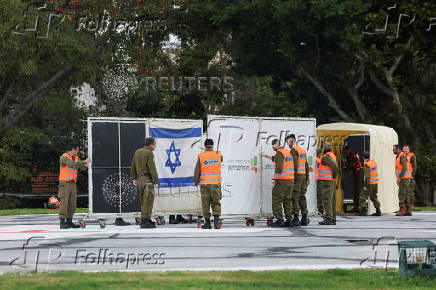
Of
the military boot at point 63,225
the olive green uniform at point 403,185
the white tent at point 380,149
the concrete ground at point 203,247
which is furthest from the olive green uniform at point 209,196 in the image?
the olive green uniform at point 403,185

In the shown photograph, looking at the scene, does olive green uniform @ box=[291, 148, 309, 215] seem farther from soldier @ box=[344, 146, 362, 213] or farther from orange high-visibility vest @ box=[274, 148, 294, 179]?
soldier @ box=[344, 146, 362, 213]

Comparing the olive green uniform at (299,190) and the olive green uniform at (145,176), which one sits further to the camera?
the olive green uniform at (299,190)

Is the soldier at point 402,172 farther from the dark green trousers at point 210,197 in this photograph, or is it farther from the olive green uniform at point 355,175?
the dark green trousers at point 210,197

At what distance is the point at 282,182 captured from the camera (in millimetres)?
20219

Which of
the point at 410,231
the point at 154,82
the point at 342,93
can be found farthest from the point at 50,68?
the point at 410,231

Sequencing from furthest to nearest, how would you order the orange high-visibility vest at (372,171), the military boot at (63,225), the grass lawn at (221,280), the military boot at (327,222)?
the orange high-visibility vest at (372,171) < the military boot at (327,222) < the military boot at (63,225) < the grass lawn at (221,280)

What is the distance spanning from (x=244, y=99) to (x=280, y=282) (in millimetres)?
30770

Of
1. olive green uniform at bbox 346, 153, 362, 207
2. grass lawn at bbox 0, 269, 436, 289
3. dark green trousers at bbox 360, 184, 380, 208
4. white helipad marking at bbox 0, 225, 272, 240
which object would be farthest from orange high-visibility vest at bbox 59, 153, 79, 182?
dark green trousers at bbox 360, 184, 380, 208

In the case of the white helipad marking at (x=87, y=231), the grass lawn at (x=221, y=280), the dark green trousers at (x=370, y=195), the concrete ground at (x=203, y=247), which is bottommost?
the white helipad marking at (x=87, y=231)

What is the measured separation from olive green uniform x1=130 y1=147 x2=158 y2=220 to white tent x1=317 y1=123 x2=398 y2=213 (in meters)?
7.46

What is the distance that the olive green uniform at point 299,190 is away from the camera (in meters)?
20.6

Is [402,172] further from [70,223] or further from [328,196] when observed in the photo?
[70,223]

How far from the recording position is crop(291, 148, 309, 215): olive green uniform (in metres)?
20.6

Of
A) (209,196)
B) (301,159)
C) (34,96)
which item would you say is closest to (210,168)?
(209,196)
